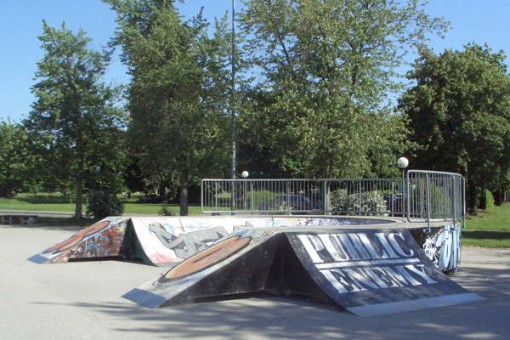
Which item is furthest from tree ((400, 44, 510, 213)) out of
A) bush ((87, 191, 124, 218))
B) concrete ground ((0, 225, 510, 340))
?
concrete ground ((0, 225, 510, 340))

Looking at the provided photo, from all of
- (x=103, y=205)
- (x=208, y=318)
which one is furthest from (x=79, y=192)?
(x=208, y=318)

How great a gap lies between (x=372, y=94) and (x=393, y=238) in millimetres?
12527

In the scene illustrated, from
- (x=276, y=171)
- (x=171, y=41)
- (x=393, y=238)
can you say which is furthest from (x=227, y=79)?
(x=276, y=171)

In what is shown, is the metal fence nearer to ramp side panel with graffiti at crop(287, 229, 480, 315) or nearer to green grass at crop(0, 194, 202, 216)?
ramp side panel with graffiti at crop(287, 229, 480, 315)

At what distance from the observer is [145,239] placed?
1461cm

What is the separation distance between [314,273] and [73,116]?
79.3 feet

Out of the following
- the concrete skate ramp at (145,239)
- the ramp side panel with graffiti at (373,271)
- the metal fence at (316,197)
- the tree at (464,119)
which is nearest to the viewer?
the ramp side panel with graffiti at (373,271)

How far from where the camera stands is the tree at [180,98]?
2658cm

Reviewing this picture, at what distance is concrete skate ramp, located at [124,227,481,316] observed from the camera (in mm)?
8703

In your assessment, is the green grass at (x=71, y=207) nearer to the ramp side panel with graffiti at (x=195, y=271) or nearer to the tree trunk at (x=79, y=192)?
the tree trunk at (x=79, y=192)

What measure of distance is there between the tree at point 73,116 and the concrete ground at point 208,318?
2011 centimetres

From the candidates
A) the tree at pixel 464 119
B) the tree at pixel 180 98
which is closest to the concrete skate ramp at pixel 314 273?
the tree at pixel 180 98

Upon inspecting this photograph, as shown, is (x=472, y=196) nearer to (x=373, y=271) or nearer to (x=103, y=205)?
(x=103, y=205)

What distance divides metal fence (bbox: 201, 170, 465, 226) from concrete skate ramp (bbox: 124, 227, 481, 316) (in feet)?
12.3
